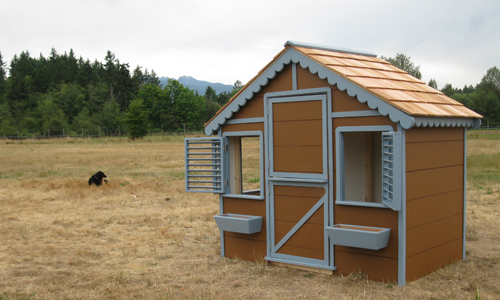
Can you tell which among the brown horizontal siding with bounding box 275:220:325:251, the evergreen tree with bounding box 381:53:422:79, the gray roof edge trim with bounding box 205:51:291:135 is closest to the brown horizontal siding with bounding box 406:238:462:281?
the brown horizontal siding with bounding box 275:220:325:251

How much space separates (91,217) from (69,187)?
16.6 feet

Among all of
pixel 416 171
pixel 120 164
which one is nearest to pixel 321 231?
pixel 416 171

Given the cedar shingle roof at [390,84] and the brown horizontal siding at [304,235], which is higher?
the cedar shingle roof at [390,84]

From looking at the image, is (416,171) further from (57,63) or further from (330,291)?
(57,63)

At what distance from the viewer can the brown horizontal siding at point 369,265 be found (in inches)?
252

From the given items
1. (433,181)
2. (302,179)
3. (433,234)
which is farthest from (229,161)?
(433,234)

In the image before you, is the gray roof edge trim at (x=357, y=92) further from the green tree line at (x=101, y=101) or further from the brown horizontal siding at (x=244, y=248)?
the green tree line at (x=101, y=101)

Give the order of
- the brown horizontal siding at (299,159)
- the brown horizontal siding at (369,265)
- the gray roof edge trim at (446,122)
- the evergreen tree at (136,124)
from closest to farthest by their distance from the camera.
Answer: the gray roof edge trim at (446,122), the brown horizontal siding at (369,265), the brown horizontal siding at (299,159), the evergreen tree at (136,124)

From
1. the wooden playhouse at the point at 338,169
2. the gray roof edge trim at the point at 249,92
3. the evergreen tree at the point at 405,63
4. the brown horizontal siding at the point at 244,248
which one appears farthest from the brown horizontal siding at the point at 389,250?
the evergreen tree at the point at 405,63

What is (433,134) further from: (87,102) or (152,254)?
(87,102)

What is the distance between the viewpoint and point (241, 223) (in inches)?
301

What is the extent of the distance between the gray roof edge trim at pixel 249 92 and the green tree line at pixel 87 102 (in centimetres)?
5206

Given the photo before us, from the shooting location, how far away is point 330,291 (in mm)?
6297

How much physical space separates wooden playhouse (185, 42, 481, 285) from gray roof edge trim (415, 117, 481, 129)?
0.05 feet
